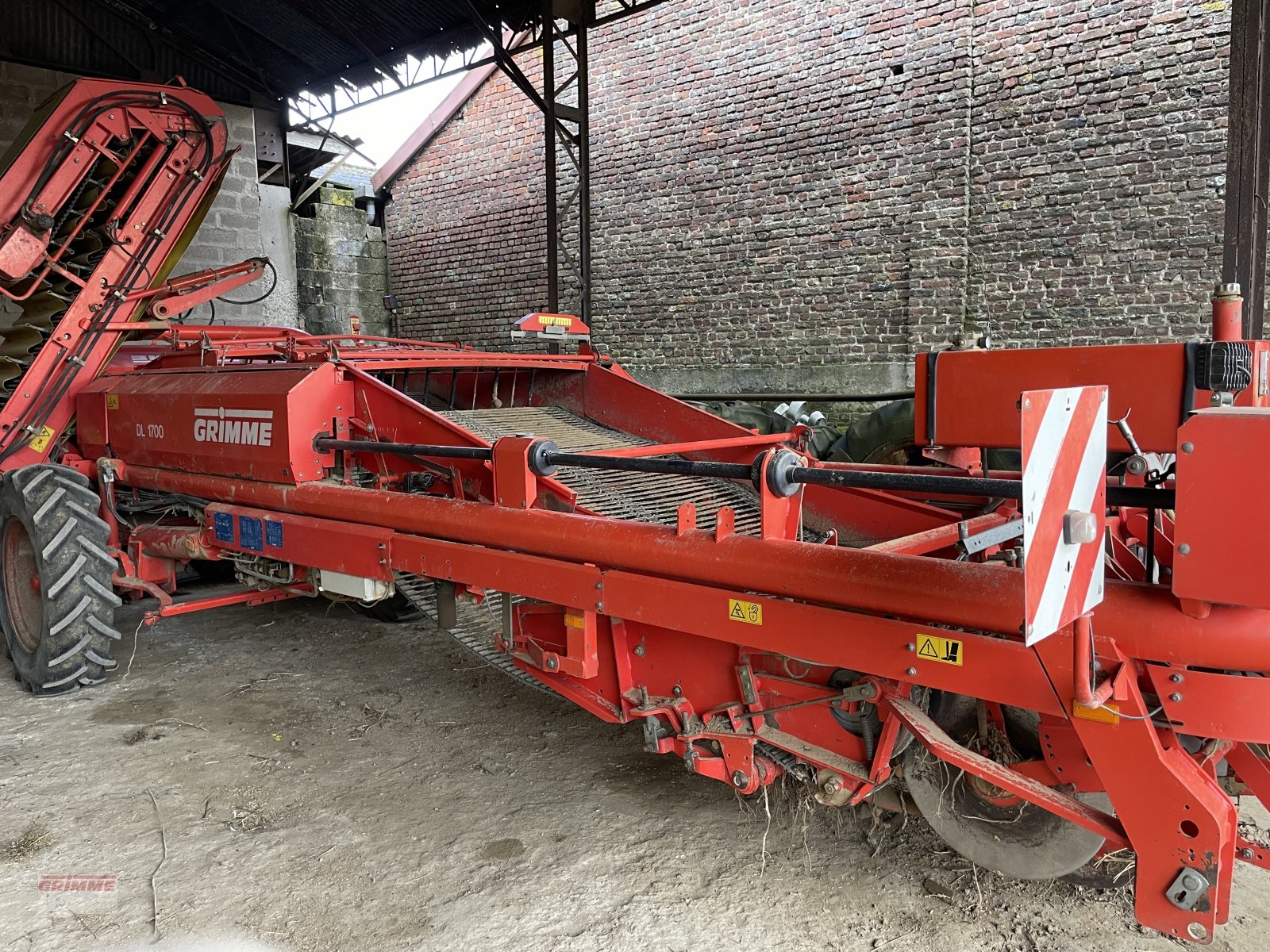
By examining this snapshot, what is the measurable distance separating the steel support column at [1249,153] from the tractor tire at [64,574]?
211 inches

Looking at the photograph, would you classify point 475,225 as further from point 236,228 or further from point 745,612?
point 745,612

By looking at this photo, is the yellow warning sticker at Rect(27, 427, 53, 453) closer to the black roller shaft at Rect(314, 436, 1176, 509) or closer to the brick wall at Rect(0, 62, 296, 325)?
the black roller shaft at Rect(314, 436, 1176, 509)

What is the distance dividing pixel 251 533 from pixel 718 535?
217cm

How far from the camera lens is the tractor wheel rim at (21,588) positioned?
426 centimetres

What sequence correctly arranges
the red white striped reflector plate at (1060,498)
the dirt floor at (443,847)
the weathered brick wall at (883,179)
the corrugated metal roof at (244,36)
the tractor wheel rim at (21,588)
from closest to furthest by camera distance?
the red white striped reflector plate at (1060,498)
the dirt floor at (443,847)
the tractor wheel rim at (21,588)
the weathered brick wall at (883,179)
the corrugated metal roof at (244,36)

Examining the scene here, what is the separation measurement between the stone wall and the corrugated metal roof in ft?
5.69

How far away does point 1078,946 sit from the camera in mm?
2174

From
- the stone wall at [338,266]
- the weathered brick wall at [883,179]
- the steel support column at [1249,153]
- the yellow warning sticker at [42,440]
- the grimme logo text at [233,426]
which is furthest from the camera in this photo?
the stone wall at [338,266]

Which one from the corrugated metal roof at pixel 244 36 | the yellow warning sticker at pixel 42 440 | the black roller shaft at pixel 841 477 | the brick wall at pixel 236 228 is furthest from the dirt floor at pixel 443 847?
the corrugated metal roof at pixel 244 36

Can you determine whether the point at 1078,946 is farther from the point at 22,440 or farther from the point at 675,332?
the point at 675,332

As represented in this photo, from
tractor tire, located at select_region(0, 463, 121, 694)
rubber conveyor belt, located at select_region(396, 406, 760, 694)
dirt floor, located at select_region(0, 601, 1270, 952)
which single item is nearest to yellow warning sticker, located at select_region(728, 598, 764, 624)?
dirt floor, located at select_region(0, 601, 1270, 952)

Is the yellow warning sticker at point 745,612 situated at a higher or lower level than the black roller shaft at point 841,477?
lower

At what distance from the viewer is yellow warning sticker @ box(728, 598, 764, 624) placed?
84.5 inches

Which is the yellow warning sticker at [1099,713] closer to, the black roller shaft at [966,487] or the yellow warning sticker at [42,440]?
the black roller shaft at [966,487]
